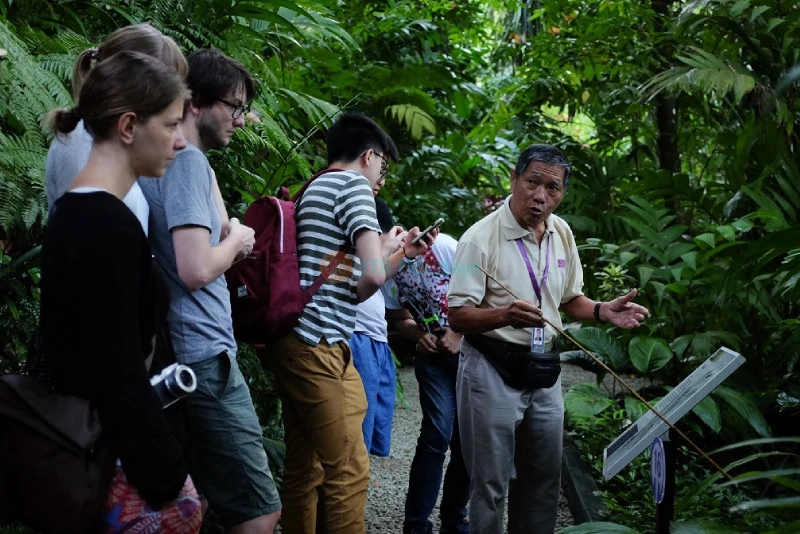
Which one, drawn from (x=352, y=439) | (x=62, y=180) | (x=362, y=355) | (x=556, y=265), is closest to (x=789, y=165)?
(x=556, y=265)

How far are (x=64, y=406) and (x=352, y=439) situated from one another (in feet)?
6.05

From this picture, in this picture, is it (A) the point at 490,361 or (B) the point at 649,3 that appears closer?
(A) the point at 490,361

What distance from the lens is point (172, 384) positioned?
2.21 meters

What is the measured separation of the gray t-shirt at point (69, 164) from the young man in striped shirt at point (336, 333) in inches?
43.6

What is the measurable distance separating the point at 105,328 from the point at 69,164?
755mm

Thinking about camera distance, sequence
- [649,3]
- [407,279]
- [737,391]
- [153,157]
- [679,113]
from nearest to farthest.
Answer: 1. [153,157]
2. [407,279]
3. [737,391]
4. [649,3]
5. [679,113]

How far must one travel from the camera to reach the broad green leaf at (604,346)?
21.6 ft

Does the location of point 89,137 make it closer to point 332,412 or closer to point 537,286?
point 332,412

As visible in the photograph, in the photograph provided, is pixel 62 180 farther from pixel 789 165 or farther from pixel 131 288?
pixel 789 165

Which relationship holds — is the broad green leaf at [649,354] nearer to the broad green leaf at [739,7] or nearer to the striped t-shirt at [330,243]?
the broad green leaf at [739,7]

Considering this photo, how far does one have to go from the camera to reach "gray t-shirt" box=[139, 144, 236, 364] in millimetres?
2723

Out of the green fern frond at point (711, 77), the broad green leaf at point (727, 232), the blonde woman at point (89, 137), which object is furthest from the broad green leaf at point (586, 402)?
the blonde woman at point (89, 137)

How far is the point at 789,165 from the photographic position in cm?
658

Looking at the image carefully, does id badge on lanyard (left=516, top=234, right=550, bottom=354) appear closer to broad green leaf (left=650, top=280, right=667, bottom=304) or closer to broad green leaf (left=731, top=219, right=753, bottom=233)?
broad green leaf (left=650, top=280, right=667, bottom=304)
